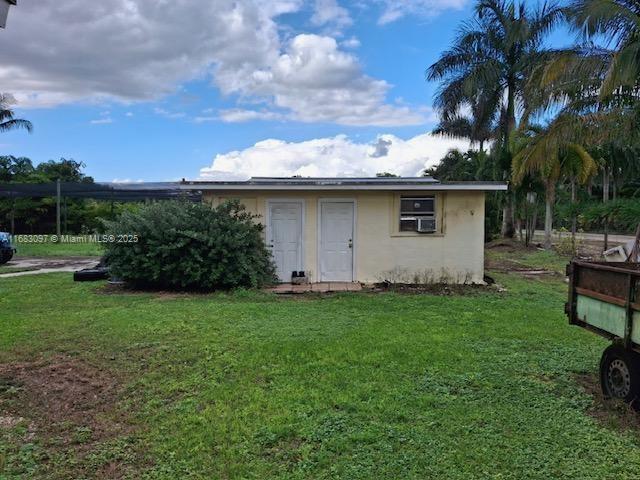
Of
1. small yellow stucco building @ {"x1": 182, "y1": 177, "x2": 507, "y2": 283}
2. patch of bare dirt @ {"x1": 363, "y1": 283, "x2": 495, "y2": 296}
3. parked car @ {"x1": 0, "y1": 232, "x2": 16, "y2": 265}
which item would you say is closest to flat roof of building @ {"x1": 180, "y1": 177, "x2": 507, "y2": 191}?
small yellow stucco building @ {"x1": 182, "y1": 177, "x2": 507, "y2": 283}

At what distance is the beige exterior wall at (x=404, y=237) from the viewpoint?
37.3ft

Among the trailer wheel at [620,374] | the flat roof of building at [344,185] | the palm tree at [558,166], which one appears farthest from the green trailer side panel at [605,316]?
the palm tree at [558,166]

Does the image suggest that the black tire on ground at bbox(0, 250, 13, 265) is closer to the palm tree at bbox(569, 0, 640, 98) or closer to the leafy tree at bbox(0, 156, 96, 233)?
the leafy tree at bbox(0, 156, 96, 233)

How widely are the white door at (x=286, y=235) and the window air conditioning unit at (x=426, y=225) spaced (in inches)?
106

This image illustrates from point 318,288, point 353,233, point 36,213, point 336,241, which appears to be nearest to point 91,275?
point 318,288

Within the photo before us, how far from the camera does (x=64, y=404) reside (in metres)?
4.30

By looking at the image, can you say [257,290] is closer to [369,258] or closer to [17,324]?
[369,258]

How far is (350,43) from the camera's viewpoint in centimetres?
1491

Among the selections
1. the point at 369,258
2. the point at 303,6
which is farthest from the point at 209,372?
the point at 303,6

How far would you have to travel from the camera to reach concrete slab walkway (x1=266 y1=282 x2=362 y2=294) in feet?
34.4

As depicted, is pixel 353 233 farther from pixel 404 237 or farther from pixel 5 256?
pixel 5 256

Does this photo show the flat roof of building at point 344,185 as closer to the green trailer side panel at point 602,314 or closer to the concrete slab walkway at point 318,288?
the concrete slab walkway at point 318,288

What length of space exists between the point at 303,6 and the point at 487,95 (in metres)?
12.4

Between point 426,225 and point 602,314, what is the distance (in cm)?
719
